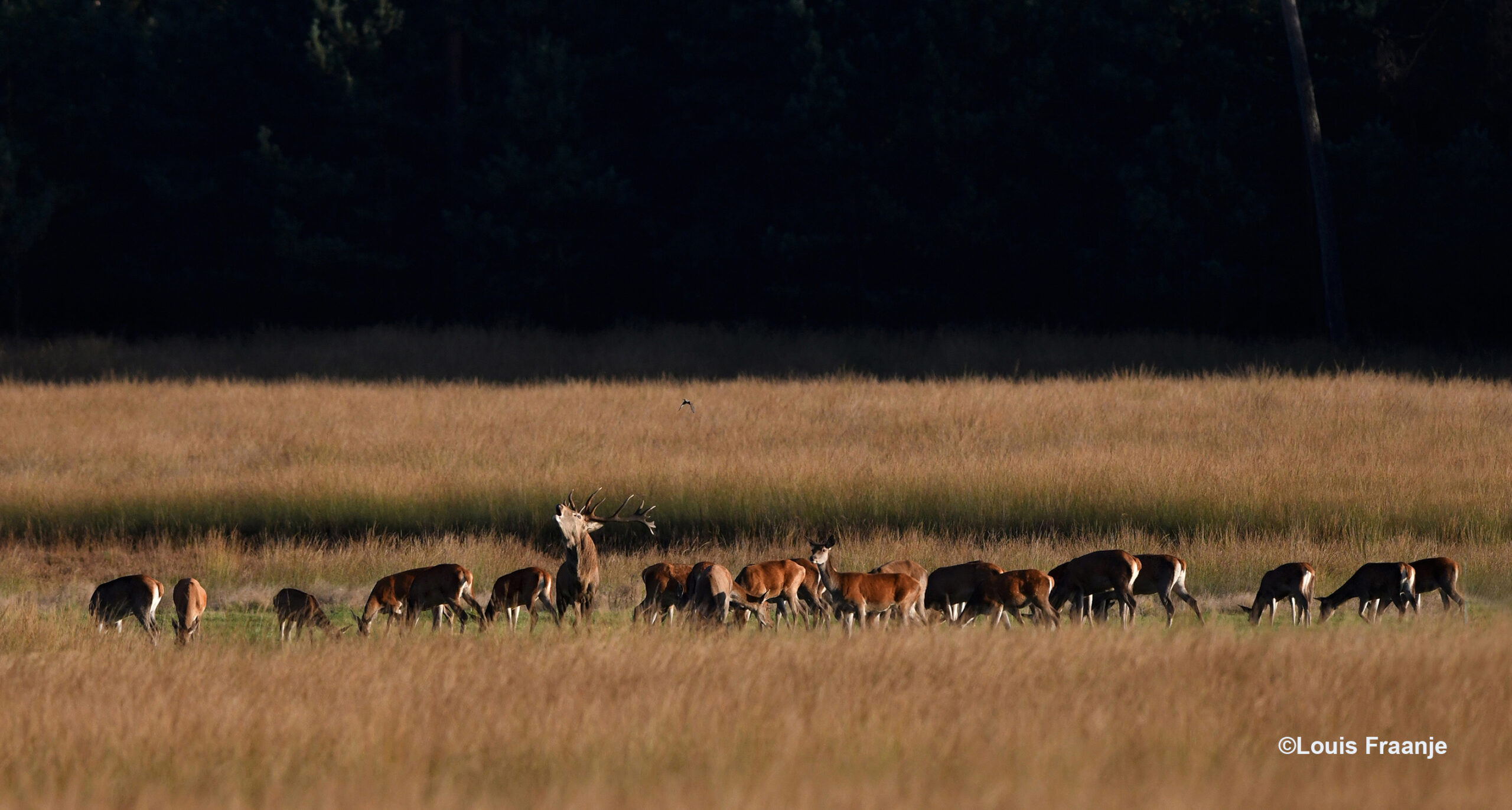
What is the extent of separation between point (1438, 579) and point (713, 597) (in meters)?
5.14

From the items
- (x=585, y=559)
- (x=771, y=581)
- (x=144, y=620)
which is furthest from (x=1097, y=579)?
(x=144, y=620)

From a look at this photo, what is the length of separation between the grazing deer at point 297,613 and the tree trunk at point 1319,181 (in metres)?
26.7

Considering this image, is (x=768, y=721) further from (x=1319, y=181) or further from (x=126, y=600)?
(x=1319, y=181)

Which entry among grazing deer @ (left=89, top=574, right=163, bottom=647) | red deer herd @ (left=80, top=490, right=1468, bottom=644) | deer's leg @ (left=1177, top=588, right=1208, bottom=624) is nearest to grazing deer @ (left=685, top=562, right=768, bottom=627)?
red deer herd @ (left=80, top=490, right=1468, bottom=644)

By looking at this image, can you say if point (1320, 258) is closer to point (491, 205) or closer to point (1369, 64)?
point (1369, 64)

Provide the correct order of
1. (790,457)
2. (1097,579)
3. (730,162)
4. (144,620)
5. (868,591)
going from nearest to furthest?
1. (144,620)
2. (868,591)
3. (1097,579)
4. (790,457)
5. (730,162)

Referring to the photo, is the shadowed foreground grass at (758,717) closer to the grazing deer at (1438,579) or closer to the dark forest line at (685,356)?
the grazing deer at (1438,579)

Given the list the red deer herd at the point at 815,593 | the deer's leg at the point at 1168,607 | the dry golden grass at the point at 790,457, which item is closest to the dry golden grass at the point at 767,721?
the red deer herd at the point at 815,593

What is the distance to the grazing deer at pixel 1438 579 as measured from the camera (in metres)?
11.1

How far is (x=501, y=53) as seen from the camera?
4469cm

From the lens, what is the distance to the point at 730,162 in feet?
144

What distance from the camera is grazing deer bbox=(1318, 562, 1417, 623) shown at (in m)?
11.0

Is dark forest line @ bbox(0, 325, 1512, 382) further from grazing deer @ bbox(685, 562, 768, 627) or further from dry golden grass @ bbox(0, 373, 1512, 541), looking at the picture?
grazing deer @ bbox(685, 562, 768, 627)

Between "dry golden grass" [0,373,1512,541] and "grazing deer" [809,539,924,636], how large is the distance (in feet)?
18.9
